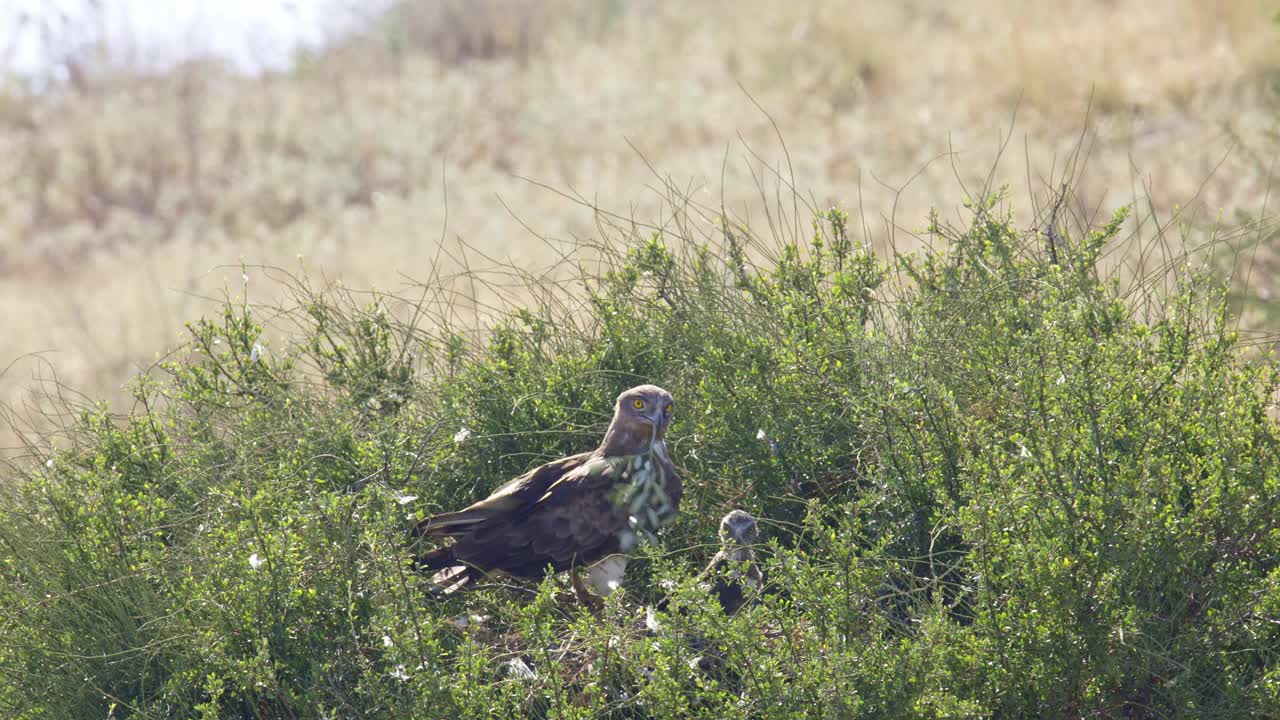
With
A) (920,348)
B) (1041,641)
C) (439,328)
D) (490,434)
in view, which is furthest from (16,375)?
(1041,641)

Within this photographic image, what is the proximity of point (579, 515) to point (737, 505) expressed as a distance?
0.69m

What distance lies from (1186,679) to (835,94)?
21493 mm

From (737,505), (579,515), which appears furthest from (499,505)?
(737,505)

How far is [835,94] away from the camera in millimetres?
24297

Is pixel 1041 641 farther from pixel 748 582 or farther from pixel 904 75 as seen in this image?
pixel 904 75

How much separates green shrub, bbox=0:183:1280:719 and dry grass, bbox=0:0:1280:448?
7.10m

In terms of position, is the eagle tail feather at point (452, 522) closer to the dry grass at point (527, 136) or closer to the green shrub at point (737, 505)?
the green shrub at point (737, 505)

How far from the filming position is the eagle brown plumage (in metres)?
4.66

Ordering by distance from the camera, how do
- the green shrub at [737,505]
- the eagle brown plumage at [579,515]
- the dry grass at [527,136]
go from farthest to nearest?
the dry grass at [527,136], the eagle brown plumage at [579,515], the green shrub at [737,505]

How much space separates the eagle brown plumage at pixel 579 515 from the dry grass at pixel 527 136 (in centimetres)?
826

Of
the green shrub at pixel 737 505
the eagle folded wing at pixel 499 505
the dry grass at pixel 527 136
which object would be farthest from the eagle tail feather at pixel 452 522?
the dry grass at pixel 527 136

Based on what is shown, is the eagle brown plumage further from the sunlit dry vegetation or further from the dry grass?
the dry grass

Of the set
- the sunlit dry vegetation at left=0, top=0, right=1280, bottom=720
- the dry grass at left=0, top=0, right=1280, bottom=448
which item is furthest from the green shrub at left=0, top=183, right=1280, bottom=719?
the dry grass at left=0, top=0, right=1280, bottom=448

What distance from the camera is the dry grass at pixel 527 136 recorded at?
16.6 m
